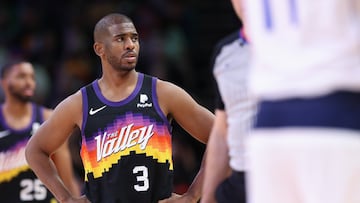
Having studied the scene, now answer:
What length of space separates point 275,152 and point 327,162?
180 mm

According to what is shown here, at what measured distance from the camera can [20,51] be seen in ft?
41.6

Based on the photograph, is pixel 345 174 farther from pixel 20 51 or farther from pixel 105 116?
pixel 20 51

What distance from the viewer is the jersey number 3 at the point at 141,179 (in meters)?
5.81

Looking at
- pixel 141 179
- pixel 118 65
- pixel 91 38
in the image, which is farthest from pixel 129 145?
pixel 91 38

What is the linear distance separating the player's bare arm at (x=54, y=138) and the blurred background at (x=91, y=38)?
222 inches

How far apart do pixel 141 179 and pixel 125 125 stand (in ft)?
1.26

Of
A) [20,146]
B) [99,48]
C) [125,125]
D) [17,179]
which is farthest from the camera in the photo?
[20,146]

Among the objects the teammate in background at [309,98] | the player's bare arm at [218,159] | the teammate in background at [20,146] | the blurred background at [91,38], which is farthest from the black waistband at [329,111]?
the blurred background at [91,38]

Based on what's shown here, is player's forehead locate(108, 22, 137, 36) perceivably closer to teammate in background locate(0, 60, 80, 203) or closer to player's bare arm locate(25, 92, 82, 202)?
player's bare arm locate(25, 92, 82, 202)

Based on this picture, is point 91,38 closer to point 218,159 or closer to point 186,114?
point 186,114

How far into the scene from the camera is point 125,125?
19.4 ft

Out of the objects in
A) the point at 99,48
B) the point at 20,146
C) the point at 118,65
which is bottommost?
the point at 20,146

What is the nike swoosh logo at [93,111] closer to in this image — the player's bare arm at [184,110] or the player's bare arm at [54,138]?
Answer: the player's bare arm at [54,138]

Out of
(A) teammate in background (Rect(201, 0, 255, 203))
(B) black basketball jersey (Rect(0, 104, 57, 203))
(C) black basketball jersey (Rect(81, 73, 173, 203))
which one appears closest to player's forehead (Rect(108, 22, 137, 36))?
(C) black basketball jersey (Rect(81, 73, 173, 203))
